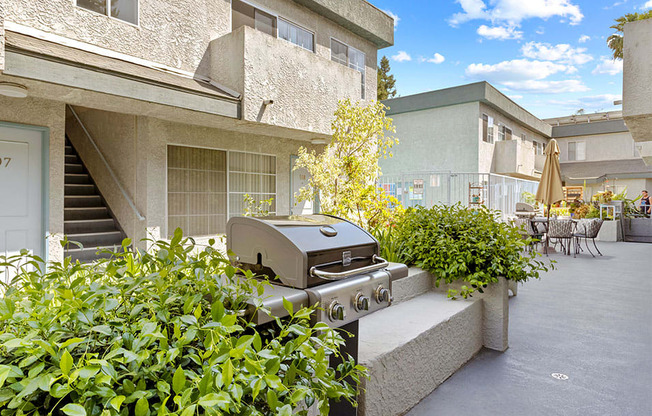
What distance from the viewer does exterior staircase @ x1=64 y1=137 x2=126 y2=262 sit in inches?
295

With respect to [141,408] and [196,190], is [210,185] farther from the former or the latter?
[141,408]

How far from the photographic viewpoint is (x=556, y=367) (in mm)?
3711

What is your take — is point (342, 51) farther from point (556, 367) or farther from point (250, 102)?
point (556, 367)

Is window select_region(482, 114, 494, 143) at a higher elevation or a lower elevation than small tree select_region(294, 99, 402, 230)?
higher

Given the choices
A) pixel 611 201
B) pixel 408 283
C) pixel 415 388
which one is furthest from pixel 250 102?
pixel 611 201

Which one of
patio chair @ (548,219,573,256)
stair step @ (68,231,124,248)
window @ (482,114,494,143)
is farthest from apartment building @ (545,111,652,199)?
stair step @ (68,231,124,248)

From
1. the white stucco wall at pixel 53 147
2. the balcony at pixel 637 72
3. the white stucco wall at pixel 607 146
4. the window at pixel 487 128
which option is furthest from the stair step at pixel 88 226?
the white stucco wall at pixel 607 146

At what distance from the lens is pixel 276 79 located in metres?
7.81

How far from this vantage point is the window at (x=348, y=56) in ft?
35.6

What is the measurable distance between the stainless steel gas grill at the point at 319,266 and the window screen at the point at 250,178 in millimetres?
7059

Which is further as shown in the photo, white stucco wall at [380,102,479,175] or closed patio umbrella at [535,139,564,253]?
white stucco wall at [380,102,479,175]

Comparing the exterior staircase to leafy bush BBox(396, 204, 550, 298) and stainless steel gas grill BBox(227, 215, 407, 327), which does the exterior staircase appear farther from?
stainless steel gas grill BBox(227, 215, 407, 327)

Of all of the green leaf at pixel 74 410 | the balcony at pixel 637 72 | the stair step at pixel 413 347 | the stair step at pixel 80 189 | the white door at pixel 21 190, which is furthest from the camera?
the stair step at pixel 80 189

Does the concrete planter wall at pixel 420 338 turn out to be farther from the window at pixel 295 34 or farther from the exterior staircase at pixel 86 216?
the window at pixel 295 34
